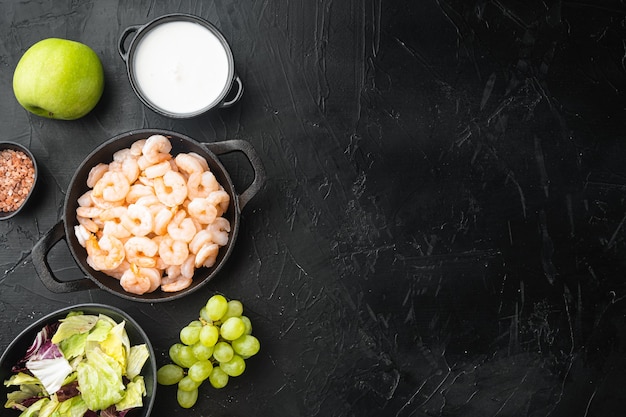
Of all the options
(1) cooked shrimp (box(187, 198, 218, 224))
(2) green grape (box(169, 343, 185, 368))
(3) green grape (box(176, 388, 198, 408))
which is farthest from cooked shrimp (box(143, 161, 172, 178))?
(3) green grape (box(176, 388, 198, 408))

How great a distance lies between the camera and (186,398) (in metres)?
1.90

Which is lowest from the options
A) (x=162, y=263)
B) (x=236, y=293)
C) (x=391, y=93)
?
(x=236, y=293)

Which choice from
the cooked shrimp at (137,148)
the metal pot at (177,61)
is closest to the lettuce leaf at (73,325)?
the cooked shrimp at (137,148)

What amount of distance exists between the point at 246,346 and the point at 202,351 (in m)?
0.11

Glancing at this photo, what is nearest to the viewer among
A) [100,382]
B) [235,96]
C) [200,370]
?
[100,382]

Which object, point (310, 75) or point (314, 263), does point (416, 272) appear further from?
point (310, 75)

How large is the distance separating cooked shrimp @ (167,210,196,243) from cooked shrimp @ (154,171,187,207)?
4cm

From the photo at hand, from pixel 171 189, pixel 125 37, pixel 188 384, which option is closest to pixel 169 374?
pixel 188 384

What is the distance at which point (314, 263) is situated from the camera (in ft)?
6.62

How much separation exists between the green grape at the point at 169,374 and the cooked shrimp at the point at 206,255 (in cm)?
28

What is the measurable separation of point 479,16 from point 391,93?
13.5 inches

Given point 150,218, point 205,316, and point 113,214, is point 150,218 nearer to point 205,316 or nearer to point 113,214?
point 113,214

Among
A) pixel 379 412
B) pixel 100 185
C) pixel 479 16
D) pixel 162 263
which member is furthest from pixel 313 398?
pixel 479 16

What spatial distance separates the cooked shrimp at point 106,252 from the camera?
1.79m
